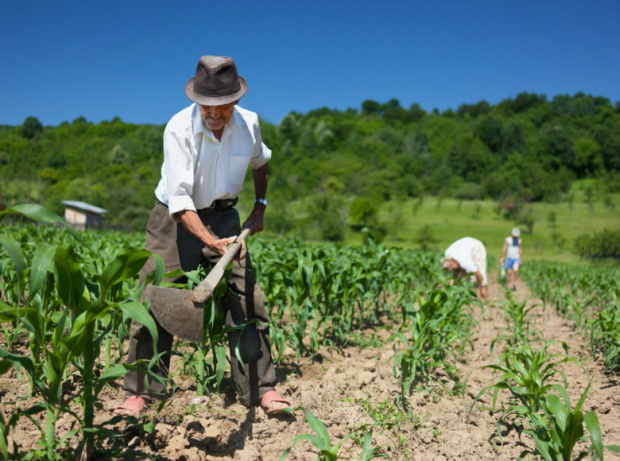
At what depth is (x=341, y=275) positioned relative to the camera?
4.43 m

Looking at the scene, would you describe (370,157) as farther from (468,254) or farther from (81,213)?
(468,254)

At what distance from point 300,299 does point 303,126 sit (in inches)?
3975

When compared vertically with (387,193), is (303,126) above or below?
above

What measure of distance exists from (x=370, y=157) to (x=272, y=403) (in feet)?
292

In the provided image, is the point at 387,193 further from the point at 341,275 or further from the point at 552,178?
the point at 341,275

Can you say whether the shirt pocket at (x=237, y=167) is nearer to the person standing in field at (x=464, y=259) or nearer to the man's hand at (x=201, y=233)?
the man's hand at (x=201, y=233)

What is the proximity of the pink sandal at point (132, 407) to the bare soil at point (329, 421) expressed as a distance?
68 millimetres

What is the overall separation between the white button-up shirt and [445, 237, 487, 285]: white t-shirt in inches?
223

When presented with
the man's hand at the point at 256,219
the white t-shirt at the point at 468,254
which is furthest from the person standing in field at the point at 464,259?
the man's hand at the point at 256,219

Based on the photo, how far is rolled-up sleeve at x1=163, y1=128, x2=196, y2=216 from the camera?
2623 mm

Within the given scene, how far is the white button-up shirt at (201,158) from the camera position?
8.68 feet

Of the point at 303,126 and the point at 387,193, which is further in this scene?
the point at 303,126

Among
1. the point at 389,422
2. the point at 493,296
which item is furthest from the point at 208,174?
the point at 493,296

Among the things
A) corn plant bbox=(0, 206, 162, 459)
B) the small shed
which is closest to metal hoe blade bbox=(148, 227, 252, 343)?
corn plant bbox=(0, 206, 162, 459)
